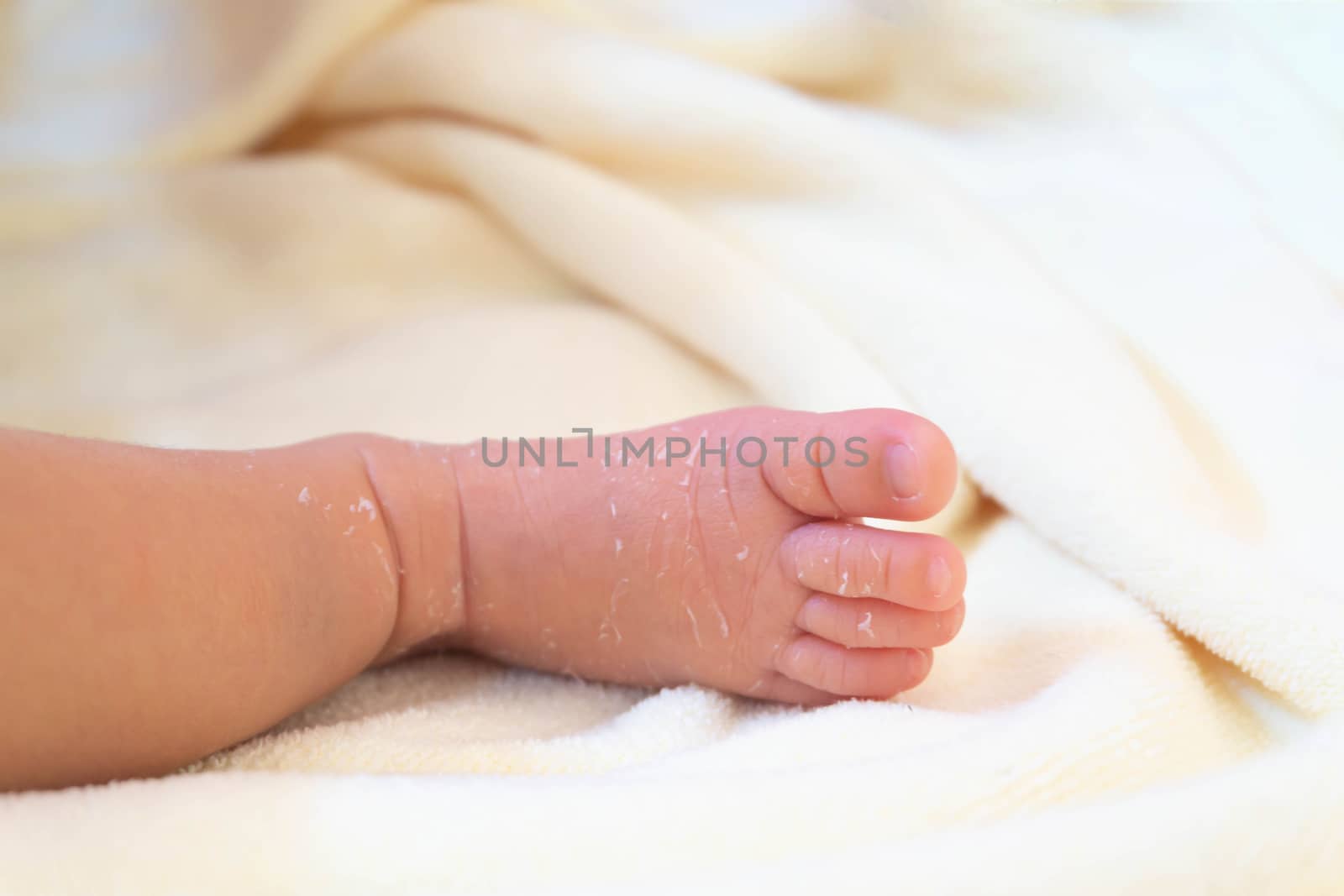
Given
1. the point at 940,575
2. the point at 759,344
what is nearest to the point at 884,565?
the point at 940,575

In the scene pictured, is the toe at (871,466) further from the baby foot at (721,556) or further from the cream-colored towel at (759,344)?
the cream-colored towel at (759,344)

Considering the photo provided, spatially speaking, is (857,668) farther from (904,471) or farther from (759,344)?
(759,344)

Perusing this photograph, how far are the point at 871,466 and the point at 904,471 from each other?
16 mm

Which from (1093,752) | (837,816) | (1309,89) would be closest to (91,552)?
(837,816)

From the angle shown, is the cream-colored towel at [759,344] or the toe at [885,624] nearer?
the cream-colored towel at [759,344]

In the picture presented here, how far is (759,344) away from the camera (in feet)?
2.33

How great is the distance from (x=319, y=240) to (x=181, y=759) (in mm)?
504

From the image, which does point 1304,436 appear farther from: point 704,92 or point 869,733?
point 704,92

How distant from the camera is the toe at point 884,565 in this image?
0.50 metres

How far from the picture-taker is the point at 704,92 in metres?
Result: 0.79

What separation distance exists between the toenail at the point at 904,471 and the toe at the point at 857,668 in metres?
0.09

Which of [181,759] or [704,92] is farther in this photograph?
[704,92]

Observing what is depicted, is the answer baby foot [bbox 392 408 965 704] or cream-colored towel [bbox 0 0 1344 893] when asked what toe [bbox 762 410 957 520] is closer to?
baby foot [bbox 392 408 965 704]

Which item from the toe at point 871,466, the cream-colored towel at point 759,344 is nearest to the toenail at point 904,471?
the toe at point 871,466
